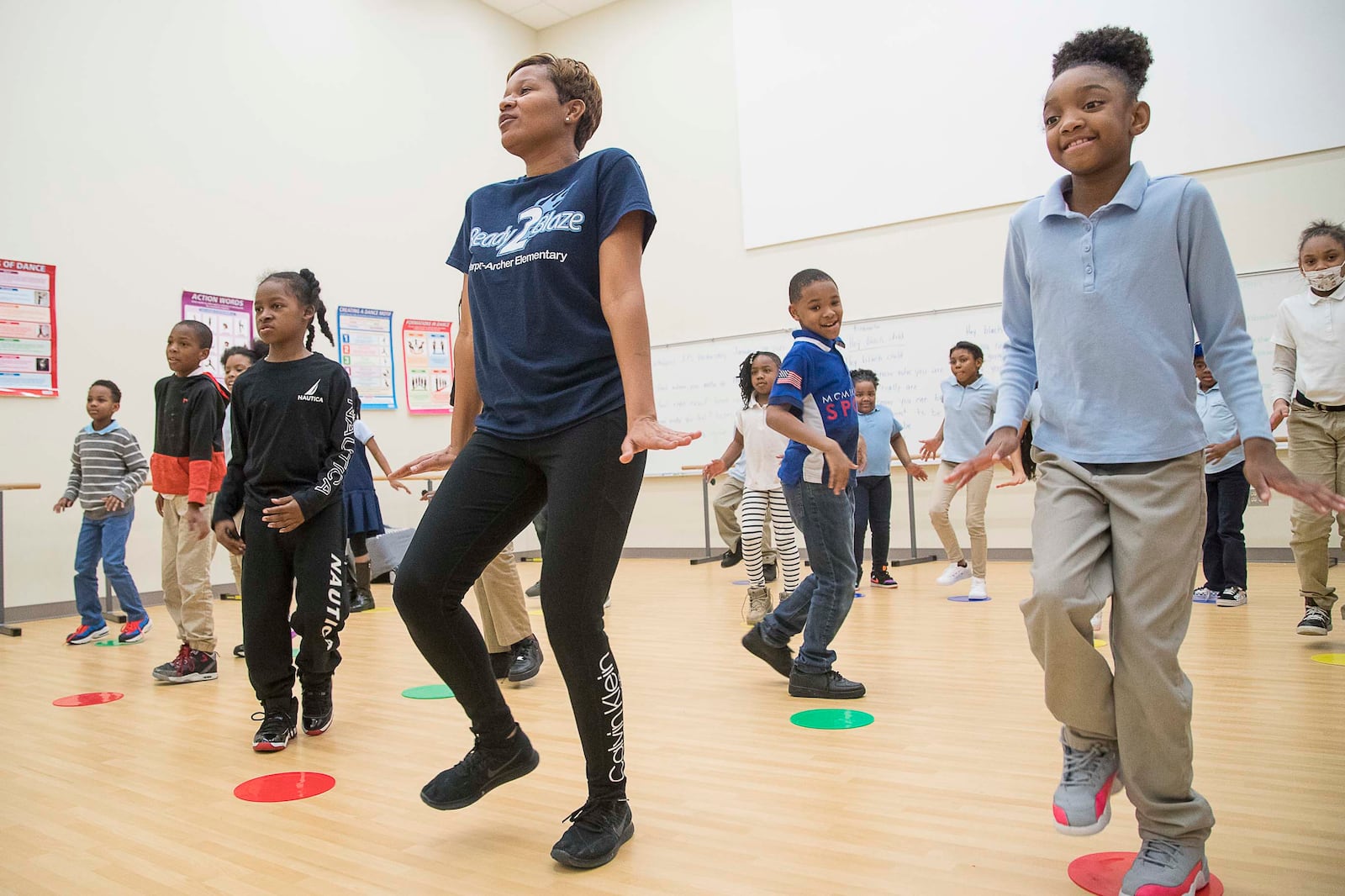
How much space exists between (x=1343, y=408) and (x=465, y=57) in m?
7.63

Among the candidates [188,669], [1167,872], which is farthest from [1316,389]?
[188,669]

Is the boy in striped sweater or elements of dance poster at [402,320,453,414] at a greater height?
elements of dance poster at [402,320,453,414]

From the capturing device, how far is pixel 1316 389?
3430 millimetres

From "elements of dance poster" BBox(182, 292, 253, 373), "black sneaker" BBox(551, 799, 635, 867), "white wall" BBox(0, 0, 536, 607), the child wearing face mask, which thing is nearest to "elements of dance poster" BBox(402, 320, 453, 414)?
"white wall" BBox(0, 0, 536, 607)

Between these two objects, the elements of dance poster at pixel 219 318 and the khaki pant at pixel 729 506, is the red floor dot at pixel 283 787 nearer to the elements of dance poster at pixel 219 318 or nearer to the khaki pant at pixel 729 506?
the khaki pant at pixel 729 506

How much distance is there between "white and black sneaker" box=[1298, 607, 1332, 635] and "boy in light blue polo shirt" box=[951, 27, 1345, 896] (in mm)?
2596

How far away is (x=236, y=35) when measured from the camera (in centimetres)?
675

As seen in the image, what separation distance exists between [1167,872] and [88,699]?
338cm

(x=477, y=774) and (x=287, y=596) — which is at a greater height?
(x=287, y=596)

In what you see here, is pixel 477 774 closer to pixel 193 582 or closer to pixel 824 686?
pixel 824 686

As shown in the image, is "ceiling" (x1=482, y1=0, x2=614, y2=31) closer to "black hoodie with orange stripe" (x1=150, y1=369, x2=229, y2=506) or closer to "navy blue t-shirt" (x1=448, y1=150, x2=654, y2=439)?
Answer: "black hoodie with orange stripe" (x1=150, y1=369, x2=229, y2=506)

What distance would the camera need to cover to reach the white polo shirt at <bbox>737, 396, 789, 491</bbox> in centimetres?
460

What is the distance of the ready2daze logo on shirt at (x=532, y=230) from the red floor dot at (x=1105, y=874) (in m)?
1.35

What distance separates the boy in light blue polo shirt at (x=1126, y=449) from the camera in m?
1.40
